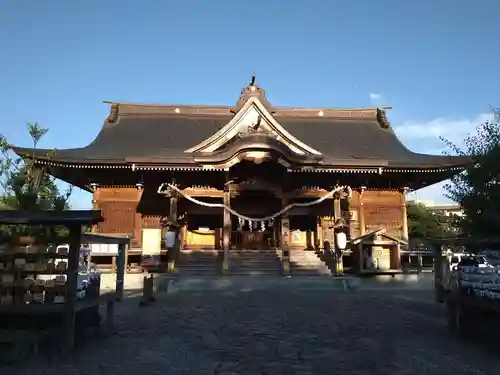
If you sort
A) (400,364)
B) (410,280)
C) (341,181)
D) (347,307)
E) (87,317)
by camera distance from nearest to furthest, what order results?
(400,364) < (87,317) < (347,307) < (410,280) < (341,181)

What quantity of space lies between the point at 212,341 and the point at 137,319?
106 inches

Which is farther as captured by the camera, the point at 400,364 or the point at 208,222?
the point at 208,222

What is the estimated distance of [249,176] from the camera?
1816cm

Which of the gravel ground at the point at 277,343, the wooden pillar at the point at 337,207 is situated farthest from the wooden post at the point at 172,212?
the wooden pillar at the point at 337,207

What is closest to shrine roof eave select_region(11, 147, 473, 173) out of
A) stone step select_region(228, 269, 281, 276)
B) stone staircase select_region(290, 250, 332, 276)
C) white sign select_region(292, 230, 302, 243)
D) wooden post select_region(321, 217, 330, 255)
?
wooden post select_region(321, 217, 330, 255)

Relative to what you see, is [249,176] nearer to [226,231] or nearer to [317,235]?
[226,231]

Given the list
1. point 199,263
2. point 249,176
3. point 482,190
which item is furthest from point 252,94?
point 482,190

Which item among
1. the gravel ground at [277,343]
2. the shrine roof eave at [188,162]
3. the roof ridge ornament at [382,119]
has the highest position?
the roof ridge ornament at [382,119]

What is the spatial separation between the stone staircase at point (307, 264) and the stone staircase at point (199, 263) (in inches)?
119

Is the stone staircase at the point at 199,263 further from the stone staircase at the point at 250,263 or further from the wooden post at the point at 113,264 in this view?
the wooden post at the point at 113,264

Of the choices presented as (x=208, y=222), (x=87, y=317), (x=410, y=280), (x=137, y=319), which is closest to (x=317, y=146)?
(x=208, y=222)

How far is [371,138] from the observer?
22938mm

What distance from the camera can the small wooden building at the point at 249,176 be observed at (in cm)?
1694

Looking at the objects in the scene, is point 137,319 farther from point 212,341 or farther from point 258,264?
point 258,264
